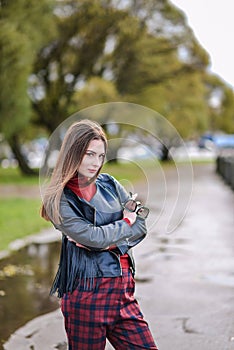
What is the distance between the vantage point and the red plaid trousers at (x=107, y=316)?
3178 millimetres

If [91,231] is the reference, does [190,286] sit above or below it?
below

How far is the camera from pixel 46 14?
72.6ft

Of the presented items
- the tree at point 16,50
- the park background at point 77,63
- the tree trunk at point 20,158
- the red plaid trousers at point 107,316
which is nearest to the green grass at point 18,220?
the park background at point 77,63

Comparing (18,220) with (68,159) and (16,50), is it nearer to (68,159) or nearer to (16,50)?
(16,50)

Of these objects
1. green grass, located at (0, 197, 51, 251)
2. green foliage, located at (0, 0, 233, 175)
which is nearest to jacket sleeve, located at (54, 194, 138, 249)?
green grass, located at (0, 197, 51, 251)

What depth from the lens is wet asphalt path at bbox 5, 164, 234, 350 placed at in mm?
5207

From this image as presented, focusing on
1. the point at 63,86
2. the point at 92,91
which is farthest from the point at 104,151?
the point at 63,86

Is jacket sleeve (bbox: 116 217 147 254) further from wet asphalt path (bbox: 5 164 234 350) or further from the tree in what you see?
the tree

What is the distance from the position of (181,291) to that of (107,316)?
13.1ft

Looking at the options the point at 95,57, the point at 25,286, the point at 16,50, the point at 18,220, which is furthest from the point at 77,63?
the point at 25,286

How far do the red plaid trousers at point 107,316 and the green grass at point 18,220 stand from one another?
21.4 ft

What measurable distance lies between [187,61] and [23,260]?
3577 cm

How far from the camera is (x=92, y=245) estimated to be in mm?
3072

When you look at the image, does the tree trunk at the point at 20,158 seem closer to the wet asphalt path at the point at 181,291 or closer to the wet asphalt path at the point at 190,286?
the wet asphalt path at the point at 190,286
